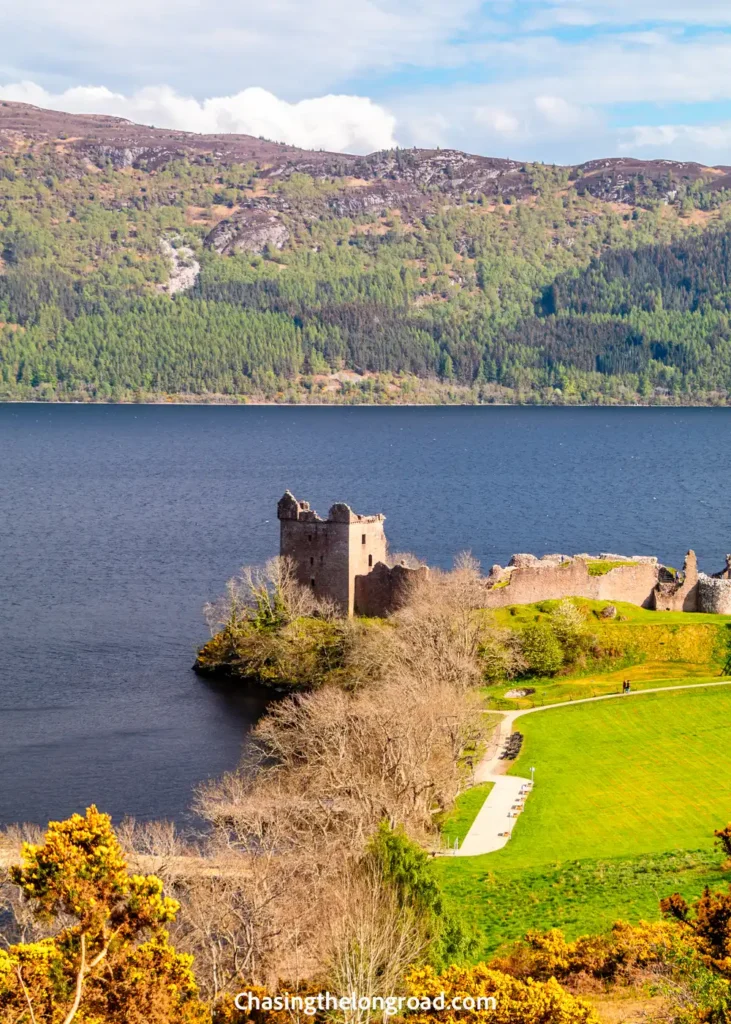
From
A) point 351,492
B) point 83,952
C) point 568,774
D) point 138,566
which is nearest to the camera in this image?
point 83,952

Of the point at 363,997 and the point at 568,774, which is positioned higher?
the point at 363,997

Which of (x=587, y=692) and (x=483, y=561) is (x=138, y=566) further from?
(x=587, y=692)

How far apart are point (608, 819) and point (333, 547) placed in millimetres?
30750

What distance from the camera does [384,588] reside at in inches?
3157

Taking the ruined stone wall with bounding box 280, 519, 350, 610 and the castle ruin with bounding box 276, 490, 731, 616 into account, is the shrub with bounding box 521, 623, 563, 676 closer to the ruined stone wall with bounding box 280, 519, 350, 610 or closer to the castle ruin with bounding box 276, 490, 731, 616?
the castle ruin with bounding box 276, 490, 731, 616

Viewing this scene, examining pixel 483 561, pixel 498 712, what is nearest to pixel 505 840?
pixel 498 712

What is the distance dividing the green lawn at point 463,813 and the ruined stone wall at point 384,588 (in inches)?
825

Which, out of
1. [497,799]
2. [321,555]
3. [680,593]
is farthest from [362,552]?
[497,799]

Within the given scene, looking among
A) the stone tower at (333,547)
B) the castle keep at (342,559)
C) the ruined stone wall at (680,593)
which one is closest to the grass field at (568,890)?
the castle keep at (342,559)

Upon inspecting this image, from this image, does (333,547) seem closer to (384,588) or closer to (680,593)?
(384,588)

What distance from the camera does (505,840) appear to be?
5222cm

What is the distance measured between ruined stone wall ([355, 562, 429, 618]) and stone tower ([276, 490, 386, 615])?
1.54 ft

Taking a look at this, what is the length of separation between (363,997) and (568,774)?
3166cm

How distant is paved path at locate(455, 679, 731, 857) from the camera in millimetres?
51844
